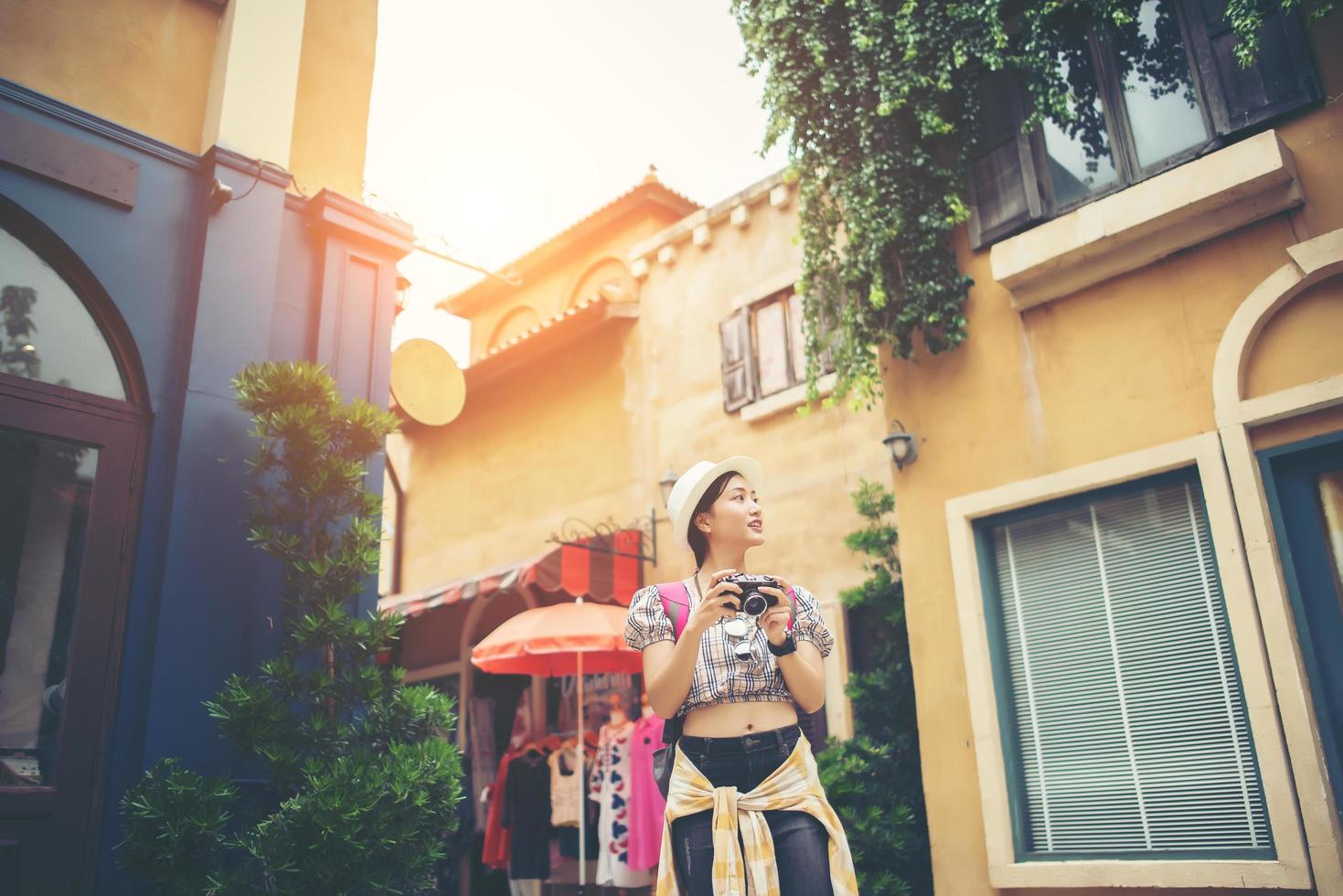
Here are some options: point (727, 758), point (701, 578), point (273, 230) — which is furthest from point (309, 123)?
point (727, 758)

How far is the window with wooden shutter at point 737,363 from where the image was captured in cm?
1123

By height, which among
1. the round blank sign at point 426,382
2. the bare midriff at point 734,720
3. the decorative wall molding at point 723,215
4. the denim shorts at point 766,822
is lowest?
the denim shorts at point 766,822

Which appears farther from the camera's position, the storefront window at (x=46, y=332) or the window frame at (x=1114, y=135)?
the window frame at (x=1114, y=135)

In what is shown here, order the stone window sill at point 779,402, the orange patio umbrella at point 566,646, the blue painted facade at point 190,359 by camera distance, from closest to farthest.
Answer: the blue painted facade at point 190,359 → the orange patio umbrella at point 566,646 → the stone window sill at point 779,402

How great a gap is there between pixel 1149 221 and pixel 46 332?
622 centimetres

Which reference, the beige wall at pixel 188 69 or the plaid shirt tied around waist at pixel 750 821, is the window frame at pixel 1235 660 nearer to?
the plaid shirt tied around waist at pixel 750 821

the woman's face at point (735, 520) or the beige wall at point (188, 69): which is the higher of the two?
the beige wall at point (188, 69)

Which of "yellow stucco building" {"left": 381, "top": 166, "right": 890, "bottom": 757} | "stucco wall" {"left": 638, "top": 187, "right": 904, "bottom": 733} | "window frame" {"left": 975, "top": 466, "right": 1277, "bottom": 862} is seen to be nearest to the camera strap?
"window frame" {"left": 975, "top": 466, "right": 1277, "bottom": 862}

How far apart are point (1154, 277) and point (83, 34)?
656cm

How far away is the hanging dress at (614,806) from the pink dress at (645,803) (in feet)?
0.41

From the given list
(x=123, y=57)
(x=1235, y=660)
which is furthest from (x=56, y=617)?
(x=1235, y=660)

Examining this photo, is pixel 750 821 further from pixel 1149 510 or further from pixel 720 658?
pixel 1149 510

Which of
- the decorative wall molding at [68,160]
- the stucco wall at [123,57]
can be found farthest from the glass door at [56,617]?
the stucco wall at [123,57]

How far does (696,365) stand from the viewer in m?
12.1
